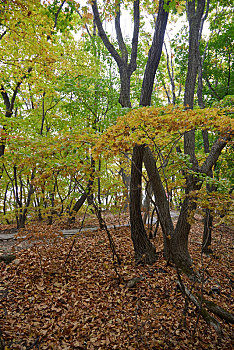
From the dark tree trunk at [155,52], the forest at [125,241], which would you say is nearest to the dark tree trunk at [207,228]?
the forest at [125,241]

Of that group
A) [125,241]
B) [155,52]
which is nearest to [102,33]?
[155,52]

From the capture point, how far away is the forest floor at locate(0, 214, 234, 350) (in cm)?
306

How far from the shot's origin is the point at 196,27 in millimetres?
4875

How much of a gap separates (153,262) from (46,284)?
2.62m

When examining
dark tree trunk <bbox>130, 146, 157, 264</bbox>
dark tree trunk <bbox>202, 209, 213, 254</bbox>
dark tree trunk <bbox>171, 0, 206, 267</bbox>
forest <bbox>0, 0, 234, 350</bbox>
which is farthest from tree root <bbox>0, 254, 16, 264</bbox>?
dark tree trunk <bbox>202, 209, 213, 254</bbox>

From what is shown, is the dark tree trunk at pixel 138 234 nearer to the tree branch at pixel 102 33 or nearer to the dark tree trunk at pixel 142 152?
the dark tree trunk at pixel 142 152

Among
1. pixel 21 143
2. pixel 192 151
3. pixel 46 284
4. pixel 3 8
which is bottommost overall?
pixel 46 284

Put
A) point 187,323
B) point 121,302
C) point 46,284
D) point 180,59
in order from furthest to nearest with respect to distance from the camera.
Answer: point 180,59 < point 46,284 < point 121,302 < point 187,323

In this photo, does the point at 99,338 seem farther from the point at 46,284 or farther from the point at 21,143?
the point at 21,143

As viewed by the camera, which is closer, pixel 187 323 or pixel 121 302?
pixel 187 323

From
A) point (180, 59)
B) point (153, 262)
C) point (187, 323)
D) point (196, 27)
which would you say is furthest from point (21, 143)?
point (180, 59)

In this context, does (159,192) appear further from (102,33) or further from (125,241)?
(102,33)

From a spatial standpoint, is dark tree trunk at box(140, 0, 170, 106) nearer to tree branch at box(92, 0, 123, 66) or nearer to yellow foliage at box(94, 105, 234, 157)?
yellow foliage at box(94, 105, 234, 157)

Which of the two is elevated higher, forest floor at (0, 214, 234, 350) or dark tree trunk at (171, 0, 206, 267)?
dark tree trunk at (171, 0, 206, 267)
